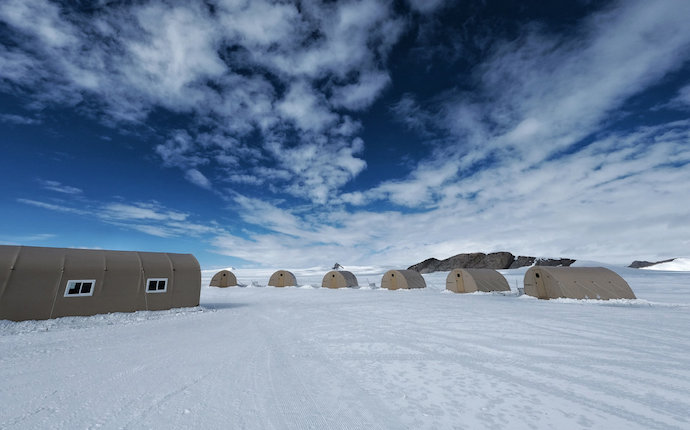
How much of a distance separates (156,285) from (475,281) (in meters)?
29.6

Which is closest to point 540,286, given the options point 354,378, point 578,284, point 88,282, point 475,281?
point 578,284

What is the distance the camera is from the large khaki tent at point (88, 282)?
13484 mm

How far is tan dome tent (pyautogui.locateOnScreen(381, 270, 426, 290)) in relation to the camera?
3916 centimetres

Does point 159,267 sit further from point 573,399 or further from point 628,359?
point 628,359

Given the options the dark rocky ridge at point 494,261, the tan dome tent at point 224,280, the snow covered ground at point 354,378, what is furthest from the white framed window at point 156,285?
the dark rocky ridge at point 494,261

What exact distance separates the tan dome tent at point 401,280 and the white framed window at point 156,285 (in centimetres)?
2859

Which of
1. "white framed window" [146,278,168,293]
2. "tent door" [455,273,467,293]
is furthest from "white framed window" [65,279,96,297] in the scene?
"tent door" [455,273,467,293]

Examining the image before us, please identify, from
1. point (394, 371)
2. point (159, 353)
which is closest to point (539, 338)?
point (394, 371)

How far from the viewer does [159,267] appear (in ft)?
60.4

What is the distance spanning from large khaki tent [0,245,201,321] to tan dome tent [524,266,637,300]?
26.9 meters

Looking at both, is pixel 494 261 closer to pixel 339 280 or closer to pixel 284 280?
pixel 339 280

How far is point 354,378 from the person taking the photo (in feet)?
20.0

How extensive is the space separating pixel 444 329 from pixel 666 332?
765 centimetres

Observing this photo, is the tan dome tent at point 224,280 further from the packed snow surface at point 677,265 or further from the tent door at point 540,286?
the packed snow surface at point 677,265
